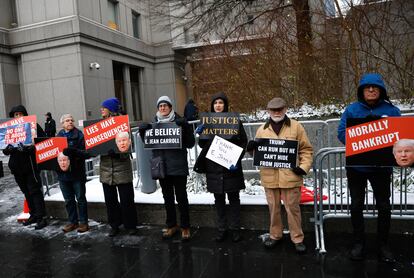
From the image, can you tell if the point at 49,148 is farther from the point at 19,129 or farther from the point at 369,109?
the point at 369,109

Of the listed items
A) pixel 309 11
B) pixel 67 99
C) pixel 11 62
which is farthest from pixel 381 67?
pixel 11 62

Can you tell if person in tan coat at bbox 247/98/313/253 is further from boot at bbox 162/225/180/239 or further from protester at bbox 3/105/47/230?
protester at bbox 3/105/47/230

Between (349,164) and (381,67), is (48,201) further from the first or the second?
(381,67)

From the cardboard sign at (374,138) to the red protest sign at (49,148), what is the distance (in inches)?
170

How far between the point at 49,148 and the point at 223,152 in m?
3.05

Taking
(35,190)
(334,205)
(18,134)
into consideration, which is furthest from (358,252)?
(18,134)

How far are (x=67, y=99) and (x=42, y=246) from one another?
14.9 metres

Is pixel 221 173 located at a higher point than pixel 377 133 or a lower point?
lower

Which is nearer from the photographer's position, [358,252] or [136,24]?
[358,252]

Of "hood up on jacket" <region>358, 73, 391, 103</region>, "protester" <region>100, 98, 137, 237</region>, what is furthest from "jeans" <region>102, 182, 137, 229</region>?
"hood up on jacket" <region>358, 73, 391, 103</region>

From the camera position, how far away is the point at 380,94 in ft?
13.0

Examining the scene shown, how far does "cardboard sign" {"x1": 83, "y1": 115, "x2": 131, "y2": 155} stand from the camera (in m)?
5.23

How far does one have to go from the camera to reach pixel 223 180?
4773mm

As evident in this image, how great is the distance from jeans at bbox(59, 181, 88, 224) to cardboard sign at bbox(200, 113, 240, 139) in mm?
2406
